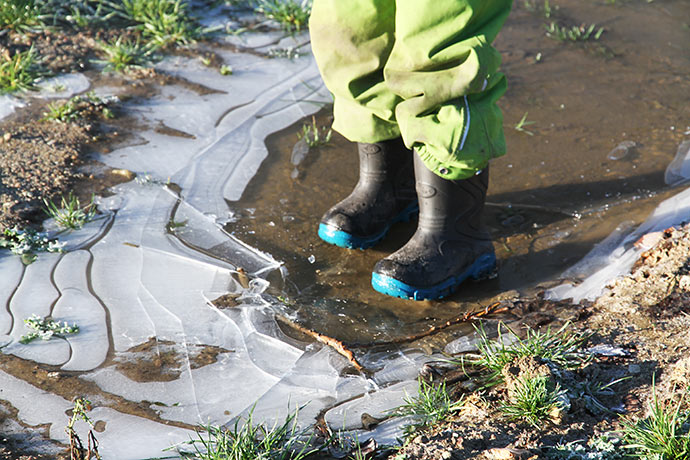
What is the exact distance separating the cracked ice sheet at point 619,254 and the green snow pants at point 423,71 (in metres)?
0.57

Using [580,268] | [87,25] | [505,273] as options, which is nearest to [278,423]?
[505,273]

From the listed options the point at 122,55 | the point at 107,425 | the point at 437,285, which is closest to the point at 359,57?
the point at 437,285

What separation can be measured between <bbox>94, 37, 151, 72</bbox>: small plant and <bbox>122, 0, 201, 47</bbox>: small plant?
113 millimetres

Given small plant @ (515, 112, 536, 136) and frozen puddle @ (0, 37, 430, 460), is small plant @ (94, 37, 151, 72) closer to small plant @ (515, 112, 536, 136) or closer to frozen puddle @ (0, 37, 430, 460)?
frozen puddle @ (0, 37, 430, 460)

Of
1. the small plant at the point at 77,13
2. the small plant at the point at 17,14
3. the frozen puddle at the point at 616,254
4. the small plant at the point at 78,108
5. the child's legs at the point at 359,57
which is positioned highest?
the child's legs at the point at 359,57

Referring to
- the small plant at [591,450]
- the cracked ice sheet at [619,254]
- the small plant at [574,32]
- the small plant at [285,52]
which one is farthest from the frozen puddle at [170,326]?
the small plant at [574,32]

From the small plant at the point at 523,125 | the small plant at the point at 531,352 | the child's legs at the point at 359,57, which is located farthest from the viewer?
the small plant at the point at 523,125

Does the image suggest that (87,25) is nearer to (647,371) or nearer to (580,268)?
(580,268)

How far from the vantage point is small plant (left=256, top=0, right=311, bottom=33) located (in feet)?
13.9

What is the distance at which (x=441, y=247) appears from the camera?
2.53 metres

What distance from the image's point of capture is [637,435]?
5.54 ft

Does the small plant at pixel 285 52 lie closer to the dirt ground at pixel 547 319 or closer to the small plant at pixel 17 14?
the dirt ground at pixel 547 319

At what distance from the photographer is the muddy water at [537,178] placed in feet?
8.28

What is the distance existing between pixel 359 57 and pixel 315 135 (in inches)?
35.3
